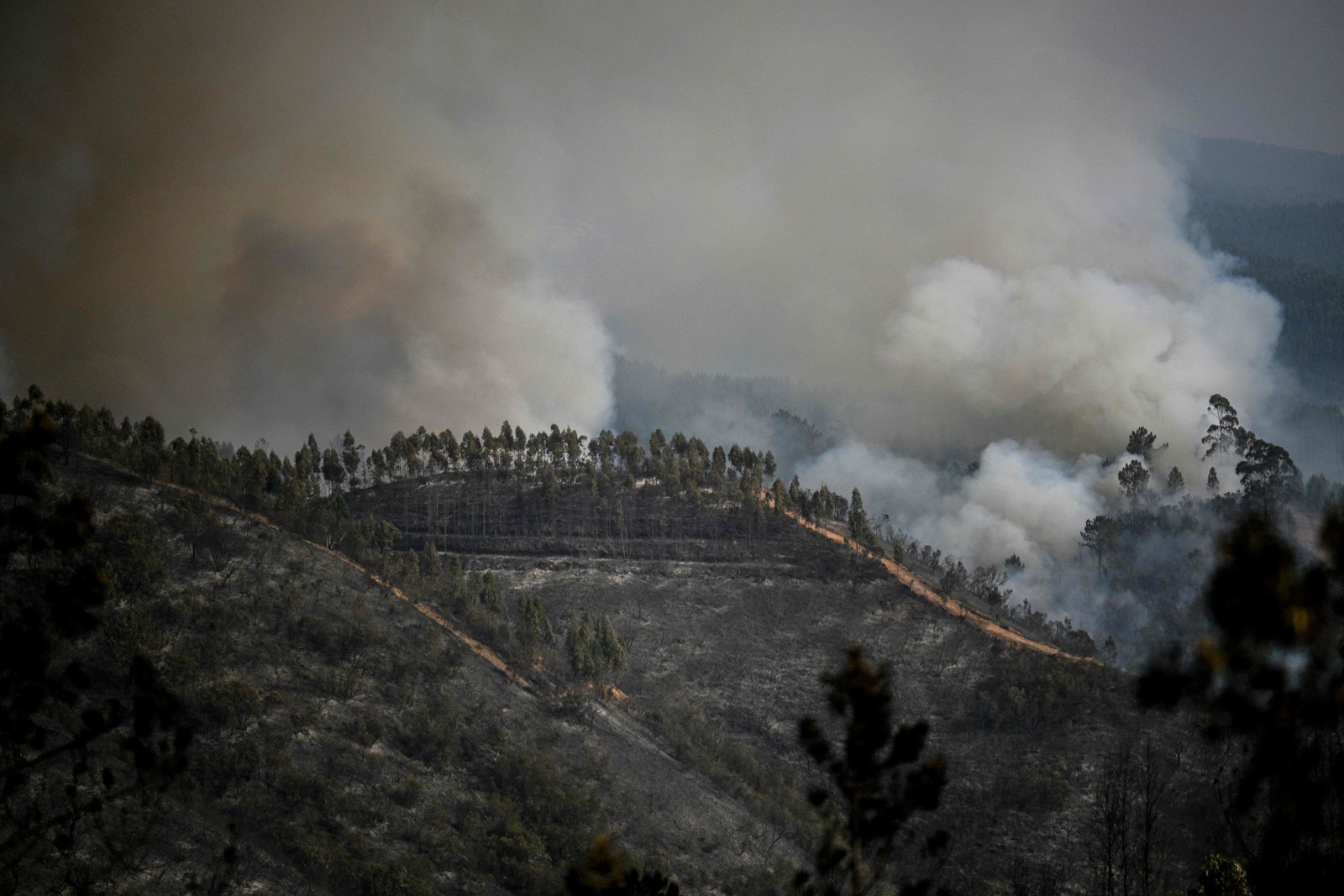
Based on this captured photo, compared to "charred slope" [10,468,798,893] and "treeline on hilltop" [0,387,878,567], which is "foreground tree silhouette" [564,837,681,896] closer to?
"charred slope" [10,468,798,893]

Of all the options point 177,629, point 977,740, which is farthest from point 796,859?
point 177,629

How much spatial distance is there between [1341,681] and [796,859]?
88188mm

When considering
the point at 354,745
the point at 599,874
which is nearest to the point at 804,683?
the point at 354,745

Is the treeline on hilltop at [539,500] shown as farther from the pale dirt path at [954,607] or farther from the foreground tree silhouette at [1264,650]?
the foreground tree silhouette at [1264,650]

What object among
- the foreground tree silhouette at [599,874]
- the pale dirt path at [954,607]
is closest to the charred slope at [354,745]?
the foreground tree silhouette at [599,874]

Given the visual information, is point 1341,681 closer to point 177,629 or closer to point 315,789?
point 315,789

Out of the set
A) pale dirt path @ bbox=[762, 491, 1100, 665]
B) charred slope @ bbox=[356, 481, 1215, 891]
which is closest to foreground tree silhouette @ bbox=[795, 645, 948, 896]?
charred slope @ bbox=[356, 481, 1215, 891]

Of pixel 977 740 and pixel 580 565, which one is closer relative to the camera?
pixel 977 740

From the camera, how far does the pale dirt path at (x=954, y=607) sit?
469 feet

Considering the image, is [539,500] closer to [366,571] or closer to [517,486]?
[517,486]

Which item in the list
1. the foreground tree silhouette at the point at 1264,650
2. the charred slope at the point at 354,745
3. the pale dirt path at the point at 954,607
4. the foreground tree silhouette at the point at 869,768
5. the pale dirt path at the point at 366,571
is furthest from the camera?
the pale dirt path at the point at 954,607

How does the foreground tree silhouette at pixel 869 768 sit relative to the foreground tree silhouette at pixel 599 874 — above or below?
above

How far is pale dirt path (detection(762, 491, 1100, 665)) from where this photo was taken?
142875mm

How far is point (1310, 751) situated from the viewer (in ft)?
57.1
